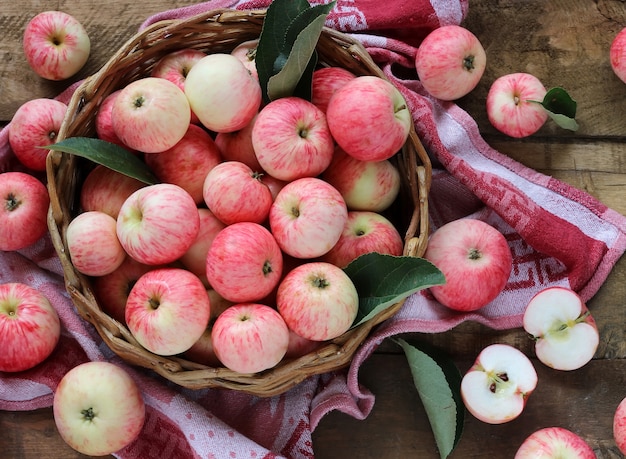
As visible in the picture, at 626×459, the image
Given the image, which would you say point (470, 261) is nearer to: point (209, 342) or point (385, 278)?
point (385, 278)

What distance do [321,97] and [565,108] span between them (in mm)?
383

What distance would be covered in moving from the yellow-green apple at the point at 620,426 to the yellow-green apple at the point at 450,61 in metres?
0.51

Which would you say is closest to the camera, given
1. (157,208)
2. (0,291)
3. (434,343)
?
(157,208)

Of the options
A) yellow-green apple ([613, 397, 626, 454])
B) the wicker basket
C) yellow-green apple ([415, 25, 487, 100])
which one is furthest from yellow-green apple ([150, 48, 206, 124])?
yellow-green apple ([613, 397, 626, 454])

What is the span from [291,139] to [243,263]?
17 centimetres

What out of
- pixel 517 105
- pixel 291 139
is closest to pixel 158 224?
pixel 291 139

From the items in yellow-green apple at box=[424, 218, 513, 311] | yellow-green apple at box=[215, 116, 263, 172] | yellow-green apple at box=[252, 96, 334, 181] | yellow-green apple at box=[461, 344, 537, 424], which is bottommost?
yellow-green apple at box=[461, 344, 537, 424]

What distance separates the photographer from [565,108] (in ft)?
3.84

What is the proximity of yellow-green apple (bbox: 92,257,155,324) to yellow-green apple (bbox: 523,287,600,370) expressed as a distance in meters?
0.54

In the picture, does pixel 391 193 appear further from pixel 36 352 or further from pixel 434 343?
pixel 36 352

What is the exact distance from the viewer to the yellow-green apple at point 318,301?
0.93 meters

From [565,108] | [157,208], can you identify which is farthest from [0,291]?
[565,108]

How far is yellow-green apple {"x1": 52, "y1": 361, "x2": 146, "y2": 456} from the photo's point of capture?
101cm

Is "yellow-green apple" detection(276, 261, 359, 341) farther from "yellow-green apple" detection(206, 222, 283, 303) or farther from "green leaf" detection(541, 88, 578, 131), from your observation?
"green leaf" detection(541, 88, 578, 131)
